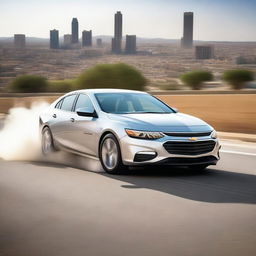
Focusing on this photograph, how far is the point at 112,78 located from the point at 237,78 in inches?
402

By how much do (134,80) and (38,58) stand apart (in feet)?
319

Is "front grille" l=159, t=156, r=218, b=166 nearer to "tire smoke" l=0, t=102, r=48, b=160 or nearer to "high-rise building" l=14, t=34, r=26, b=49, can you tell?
"tire smoke" l=0, t=102, r=48, b=160

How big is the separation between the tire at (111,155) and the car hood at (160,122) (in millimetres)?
342

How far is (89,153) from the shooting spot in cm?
1135

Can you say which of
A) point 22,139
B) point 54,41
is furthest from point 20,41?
point 22,139

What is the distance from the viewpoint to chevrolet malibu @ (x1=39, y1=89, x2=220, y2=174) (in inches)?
406

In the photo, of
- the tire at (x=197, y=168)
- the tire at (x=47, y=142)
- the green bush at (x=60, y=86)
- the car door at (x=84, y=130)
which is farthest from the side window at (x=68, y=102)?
the green bush at (x=60, y=86)

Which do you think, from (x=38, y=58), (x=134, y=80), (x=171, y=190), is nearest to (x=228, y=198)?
(x=171, y=190)

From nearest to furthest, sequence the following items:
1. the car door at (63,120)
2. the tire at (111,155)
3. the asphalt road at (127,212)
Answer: the asphalt road at (127,212), the tire at (111,155), the car door at (63,120)

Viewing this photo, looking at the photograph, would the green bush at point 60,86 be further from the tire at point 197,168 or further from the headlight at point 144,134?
the headlight at point 144,134

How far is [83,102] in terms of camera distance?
12.0 m

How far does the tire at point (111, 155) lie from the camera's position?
10547 mm

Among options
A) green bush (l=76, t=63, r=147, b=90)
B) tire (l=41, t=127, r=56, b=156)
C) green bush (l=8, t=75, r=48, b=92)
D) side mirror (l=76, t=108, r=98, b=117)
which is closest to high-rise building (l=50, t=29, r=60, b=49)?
green bush (l=8, t=75, r=48, b=92)

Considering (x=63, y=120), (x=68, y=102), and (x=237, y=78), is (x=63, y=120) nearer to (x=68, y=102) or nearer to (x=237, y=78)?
(x=68, y=102)
